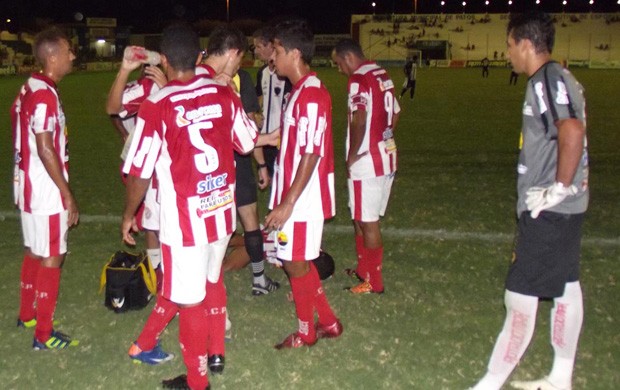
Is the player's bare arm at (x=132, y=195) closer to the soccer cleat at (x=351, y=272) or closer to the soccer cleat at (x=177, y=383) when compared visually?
the soccer cleat at (x=177, y=383)

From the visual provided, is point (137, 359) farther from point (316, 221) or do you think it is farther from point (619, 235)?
point (619, 235)

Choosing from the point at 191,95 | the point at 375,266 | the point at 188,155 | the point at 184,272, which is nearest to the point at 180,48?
the point at 191,95

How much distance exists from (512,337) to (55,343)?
287cm

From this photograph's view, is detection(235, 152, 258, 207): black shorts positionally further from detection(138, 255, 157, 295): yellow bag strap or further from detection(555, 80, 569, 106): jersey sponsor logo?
detection(555, 80, 569, 106): jersey sponsor logo

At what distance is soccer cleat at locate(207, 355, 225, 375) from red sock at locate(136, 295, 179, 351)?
1.24 feet

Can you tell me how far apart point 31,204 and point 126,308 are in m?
1.28

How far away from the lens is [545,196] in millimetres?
3275

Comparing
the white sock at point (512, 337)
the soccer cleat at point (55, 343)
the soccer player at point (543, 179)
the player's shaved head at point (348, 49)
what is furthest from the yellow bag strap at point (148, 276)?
the soccer player at point (543, 179)

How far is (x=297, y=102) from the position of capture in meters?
4.02

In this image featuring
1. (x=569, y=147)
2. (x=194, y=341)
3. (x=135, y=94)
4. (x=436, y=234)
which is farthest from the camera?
(x=436, y=234)

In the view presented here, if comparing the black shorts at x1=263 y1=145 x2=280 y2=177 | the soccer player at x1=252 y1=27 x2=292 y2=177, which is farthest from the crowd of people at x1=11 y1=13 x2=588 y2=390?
the black shorts at x1=263 y1=145 x2=280 y2=177

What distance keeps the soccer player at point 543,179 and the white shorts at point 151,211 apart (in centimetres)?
256

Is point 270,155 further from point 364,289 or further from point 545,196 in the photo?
point 545,196

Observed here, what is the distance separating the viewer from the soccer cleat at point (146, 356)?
427 centimetres
